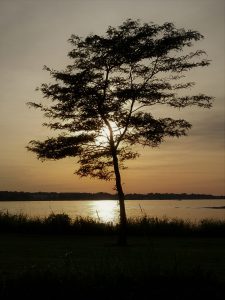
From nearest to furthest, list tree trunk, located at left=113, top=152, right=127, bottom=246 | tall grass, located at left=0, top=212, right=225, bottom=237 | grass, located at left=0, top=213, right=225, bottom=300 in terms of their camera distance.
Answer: grass, located at left=0, top=213, right=225, bottom=300
tree trunk, located at left=113, top=152, right=127, bottom=246
tall grass, located at left=0, top=212, right=225, bottom=237

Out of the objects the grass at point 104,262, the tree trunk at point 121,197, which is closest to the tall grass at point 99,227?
the grass at point 104,262

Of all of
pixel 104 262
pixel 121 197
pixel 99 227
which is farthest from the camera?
pixel 99 227

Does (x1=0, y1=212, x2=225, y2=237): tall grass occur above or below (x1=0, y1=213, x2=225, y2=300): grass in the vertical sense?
above

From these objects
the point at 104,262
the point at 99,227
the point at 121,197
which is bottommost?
the point at 104,262

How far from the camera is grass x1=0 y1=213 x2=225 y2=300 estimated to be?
1111 centimetres

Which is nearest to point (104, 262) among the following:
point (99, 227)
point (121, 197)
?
point (121, 197)

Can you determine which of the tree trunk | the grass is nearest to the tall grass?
the grass

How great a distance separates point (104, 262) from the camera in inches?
613

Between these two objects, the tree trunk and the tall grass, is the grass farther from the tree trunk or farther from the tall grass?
the tree trunk

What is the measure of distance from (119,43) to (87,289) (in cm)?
1562

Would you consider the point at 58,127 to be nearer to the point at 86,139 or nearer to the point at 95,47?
the point at 86,139

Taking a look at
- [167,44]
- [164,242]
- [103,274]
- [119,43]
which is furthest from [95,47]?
[103,274]

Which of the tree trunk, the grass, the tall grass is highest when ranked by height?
the tree trunk

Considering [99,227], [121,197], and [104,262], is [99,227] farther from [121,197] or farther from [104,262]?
[104,262]
